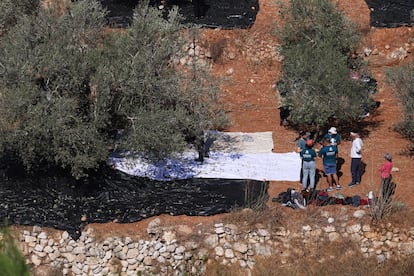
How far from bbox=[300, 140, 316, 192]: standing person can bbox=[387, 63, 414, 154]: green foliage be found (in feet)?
9.30

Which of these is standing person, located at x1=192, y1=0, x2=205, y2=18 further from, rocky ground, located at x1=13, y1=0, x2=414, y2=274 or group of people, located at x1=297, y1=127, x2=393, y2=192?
group of people, located at x1=297, y1=127, x2=393, y2=192

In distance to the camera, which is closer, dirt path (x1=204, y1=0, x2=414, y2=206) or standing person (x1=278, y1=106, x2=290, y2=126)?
dirt path (x1=204, y1=0, x2=414, y2=206)

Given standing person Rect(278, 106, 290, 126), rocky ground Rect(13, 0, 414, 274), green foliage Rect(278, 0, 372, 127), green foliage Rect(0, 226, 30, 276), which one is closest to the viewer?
green foliage Rect(0, 226, 30, 276)

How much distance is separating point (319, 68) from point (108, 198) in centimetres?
503

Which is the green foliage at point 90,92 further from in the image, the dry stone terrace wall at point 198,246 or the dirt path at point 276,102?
the dirt path at point 276,102

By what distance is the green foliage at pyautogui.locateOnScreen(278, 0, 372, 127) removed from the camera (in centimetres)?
1479

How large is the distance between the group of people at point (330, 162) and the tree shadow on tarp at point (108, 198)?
0.82 meters

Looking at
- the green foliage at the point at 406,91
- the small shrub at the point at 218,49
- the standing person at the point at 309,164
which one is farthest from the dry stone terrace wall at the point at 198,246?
the small shrub at the point at 218,49

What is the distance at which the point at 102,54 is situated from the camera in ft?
43.8

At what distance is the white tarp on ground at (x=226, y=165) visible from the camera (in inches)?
530

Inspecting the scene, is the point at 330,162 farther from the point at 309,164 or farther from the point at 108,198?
the point at 108,198

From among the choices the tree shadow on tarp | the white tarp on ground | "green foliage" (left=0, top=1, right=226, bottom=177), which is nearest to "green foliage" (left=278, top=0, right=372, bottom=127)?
the white tarp on ground

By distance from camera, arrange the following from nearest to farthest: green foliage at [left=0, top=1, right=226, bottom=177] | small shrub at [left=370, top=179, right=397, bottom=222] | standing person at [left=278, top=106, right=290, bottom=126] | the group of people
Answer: green foliage at [left=0, top=1, right=226, bottom=177] → small shrub at [left=370, top=179, right=397, bottom=222] → the group of people → standing person at [left=278, top=106, right=290, bottom=126]

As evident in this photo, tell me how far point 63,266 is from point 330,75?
20.9ft
